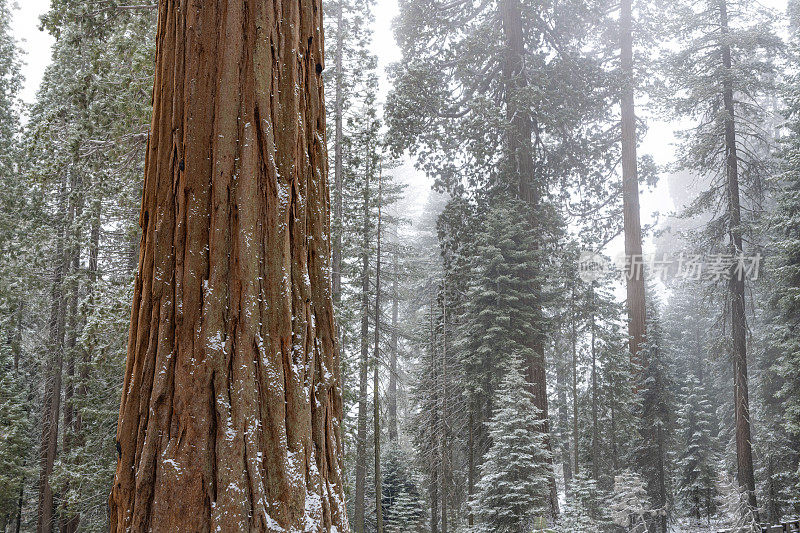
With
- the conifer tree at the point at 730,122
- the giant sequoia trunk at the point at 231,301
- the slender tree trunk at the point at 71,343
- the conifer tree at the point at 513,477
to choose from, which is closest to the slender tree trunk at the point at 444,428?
the conifer tree at the point at 513,477

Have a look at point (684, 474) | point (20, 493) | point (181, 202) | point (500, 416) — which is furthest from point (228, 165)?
point (684, 474)

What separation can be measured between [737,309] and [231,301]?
16103 mm

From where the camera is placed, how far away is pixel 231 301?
1858 mm

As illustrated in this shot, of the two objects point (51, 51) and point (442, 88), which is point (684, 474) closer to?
point (442, 88)

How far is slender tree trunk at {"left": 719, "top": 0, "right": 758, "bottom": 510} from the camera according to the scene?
1423 cm

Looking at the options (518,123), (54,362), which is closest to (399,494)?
(54,362)

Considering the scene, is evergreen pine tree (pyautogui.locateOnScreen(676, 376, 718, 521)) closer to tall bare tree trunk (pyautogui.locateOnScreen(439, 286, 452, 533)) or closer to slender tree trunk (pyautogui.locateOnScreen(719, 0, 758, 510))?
slender tree trunk (pyautogui.locateOnScreen(719, 0, 758, 510))

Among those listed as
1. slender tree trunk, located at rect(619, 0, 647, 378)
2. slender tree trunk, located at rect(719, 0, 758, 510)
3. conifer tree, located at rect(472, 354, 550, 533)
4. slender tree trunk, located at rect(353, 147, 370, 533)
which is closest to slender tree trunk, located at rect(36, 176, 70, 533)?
slender tree trunk, located at rect(353, 147, 370, 533)

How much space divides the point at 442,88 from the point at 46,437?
1439 centimetres

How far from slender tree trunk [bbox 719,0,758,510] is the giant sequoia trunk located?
50.5 feet

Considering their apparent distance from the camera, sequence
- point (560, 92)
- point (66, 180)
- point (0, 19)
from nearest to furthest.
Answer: point (560, 92) < point (0, 19) < point (66, 180)

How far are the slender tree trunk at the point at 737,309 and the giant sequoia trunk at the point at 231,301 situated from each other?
50.5 ft

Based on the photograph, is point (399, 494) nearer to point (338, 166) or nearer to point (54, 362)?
point (338, 166)

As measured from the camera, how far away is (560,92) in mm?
12844
